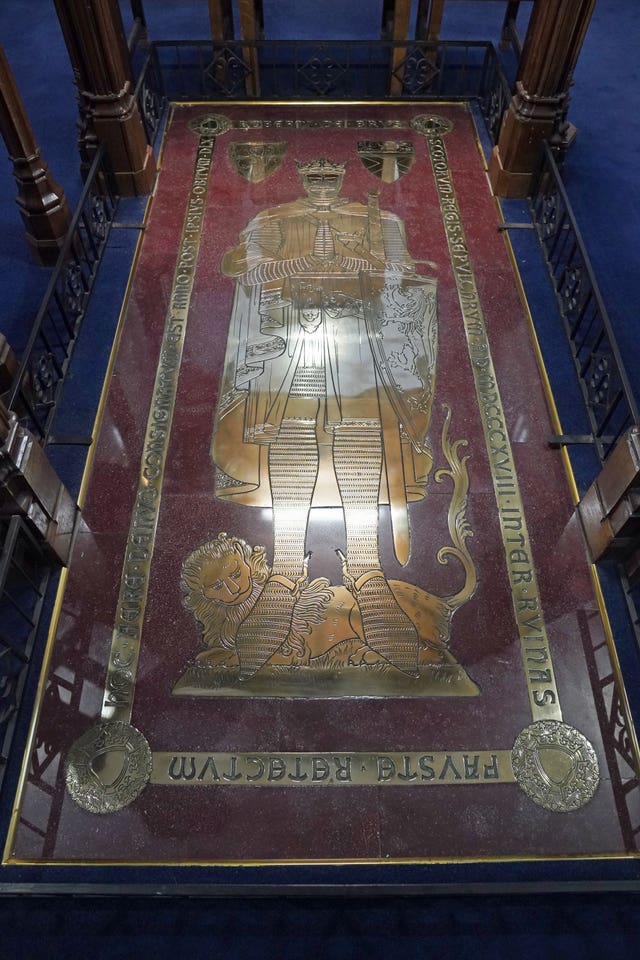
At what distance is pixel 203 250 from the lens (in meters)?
4.81

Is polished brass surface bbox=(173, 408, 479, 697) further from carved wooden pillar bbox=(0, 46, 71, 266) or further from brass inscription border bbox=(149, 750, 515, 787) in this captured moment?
carved wooden pillar bbox=(0, 46, 71, 266)

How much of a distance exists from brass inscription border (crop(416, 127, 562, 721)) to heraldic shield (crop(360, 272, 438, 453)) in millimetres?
253

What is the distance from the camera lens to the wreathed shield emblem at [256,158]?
545cm

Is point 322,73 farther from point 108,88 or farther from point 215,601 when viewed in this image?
point 215,601

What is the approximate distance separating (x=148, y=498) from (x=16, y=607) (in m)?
0.88

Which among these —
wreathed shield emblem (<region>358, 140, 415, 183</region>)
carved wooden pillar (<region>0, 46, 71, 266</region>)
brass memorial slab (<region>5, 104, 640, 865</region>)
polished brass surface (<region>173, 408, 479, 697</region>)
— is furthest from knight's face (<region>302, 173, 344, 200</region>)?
polished brass surface (<region>173, 408, 479, 697</region>)

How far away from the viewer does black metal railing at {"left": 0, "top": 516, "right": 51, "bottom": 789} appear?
284 centimetres

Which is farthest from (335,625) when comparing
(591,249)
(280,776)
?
(591,249)

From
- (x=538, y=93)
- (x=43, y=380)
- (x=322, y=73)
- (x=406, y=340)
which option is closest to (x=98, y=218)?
(x=43, y=380)

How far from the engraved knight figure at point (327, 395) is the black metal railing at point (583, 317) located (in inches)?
35.0

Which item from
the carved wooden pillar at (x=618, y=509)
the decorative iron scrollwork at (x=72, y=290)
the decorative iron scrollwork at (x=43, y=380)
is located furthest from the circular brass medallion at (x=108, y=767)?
the decorative iron scrollwork at (x=72, y=290)

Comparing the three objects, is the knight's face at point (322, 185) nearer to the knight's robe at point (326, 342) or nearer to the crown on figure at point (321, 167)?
the crown on figure at point (321, 167)

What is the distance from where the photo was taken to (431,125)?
5.94 meters

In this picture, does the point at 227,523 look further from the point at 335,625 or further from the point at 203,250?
the point at 203,250
